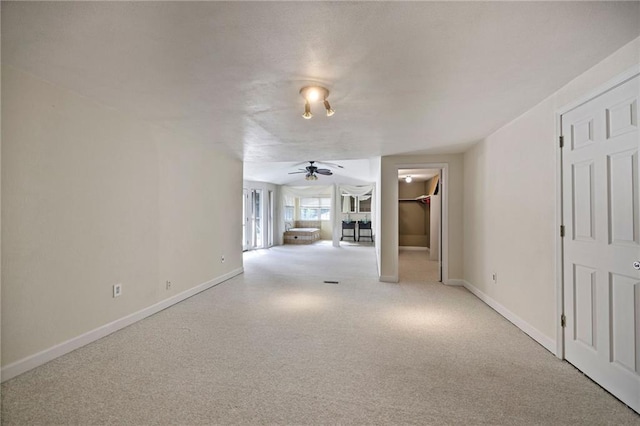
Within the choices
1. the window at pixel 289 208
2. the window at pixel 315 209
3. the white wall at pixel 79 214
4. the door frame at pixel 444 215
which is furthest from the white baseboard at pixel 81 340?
the window at pixel 315 209

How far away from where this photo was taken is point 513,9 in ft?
4.50

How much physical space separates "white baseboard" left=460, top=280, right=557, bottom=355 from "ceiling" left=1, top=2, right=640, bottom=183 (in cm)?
205

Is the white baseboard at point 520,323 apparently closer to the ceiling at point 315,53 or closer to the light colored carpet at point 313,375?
the light colored carpet at point 313,375

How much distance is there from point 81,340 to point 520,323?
4069 mm

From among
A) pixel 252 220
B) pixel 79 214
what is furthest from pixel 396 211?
pixel 252 220

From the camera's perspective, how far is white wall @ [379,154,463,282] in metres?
4.76

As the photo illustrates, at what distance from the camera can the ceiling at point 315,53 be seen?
4.63 feet

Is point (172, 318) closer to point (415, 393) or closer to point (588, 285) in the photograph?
point (415, 393)

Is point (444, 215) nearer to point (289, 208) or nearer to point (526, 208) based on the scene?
point (526, 208)

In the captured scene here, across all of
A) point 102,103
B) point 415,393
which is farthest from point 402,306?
point 102,103

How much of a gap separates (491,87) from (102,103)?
3.31 meters

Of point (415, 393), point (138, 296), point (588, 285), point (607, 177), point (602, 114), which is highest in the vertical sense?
point (602, 114)

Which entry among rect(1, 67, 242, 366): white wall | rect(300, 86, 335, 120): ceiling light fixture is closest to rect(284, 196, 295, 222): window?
rect(1, 67, 242, 366): white wall

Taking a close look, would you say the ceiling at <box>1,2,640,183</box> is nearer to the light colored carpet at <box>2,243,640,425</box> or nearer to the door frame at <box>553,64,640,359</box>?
the door frame at <box>553,64,640,359</box>
